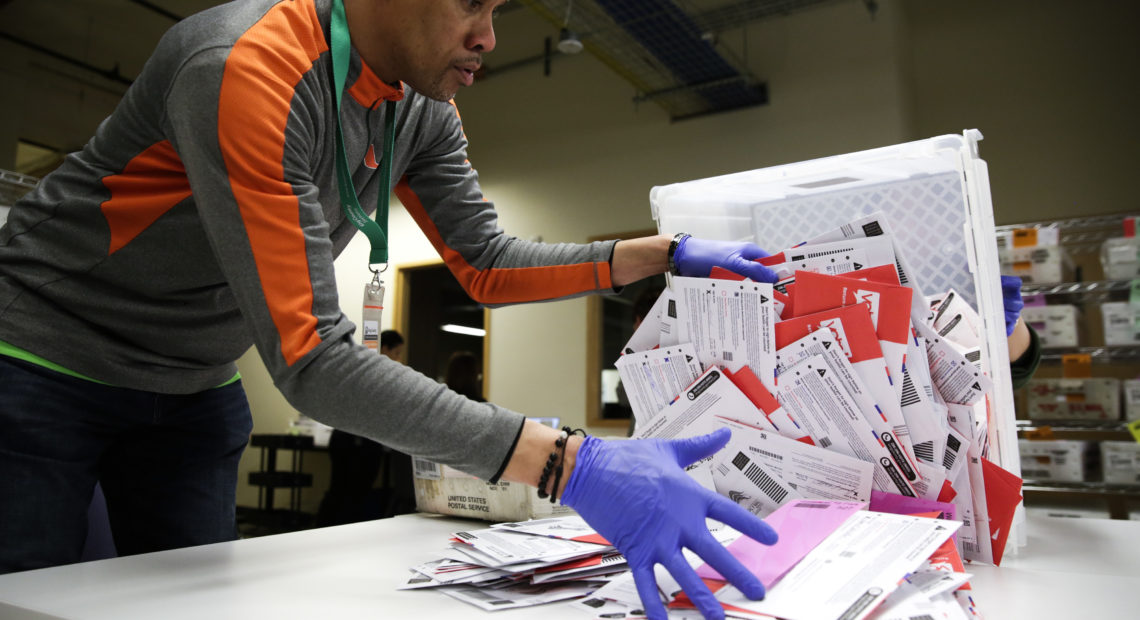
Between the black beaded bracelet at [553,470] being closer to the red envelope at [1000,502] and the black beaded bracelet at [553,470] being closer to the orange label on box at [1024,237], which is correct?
the red envelope at [1000,502]

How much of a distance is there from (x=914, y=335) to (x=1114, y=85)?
411 cm

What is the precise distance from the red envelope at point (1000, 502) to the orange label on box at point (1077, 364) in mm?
2523

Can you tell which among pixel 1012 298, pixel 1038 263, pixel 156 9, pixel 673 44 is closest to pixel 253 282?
pixel 1012 298

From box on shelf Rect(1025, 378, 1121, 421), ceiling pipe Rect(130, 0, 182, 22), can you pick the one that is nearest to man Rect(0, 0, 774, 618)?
box on shelf Rect(1025, 378, 1121, 421)

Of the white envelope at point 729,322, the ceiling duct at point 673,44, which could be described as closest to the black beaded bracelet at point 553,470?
the white envelope at point 729,322

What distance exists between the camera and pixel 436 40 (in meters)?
0.91

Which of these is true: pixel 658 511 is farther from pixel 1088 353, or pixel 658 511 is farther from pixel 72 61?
pixel 72 61

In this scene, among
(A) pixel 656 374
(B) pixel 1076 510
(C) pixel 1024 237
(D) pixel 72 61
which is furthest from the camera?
(D) pixel 72 61

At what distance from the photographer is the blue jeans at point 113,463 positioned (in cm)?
87

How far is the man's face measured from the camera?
0.89m

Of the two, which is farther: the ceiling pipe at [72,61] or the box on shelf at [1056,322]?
the ceiling pipe at [72,61]

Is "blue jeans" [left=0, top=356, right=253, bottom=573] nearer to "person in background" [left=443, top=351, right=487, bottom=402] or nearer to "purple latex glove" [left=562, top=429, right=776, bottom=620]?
"purple latex glove" [left=562, top=429, right=776, bottom=620]

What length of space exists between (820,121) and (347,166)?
12.2ft

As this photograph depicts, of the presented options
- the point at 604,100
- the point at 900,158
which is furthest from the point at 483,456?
the point at 604,100
